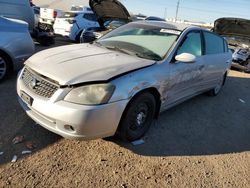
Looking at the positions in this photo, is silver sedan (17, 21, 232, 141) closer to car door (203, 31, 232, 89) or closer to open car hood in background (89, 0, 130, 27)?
car door (203, 31, 232, 89)

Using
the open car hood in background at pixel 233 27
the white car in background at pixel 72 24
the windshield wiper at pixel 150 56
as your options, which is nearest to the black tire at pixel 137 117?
the windshield wiper at pixel 150 56

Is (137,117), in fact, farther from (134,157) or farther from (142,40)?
(142,40)

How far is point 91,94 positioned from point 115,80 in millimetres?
337

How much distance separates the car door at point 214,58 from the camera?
5.21 metres

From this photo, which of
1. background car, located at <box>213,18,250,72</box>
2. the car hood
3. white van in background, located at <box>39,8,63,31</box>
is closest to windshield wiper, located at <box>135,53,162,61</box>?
the car hood

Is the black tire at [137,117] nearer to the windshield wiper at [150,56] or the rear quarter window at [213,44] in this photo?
the windshield wiper at [150,56]

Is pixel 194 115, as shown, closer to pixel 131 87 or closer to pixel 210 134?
pixel 210 134

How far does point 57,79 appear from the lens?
305 cm

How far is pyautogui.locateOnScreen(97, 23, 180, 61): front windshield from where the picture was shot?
159 inches

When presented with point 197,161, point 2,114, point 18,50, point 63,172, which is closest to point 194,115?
point 197,161

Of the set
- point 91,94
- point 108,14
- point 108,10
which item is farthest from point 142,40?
point 108,14

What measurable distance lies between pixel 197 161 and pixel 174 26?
233 cm

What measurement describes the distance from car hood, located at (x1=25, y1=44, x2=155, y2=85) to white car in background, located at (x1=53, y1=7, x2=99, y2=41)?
8.73m

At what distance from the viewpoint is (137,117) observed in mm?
3625
